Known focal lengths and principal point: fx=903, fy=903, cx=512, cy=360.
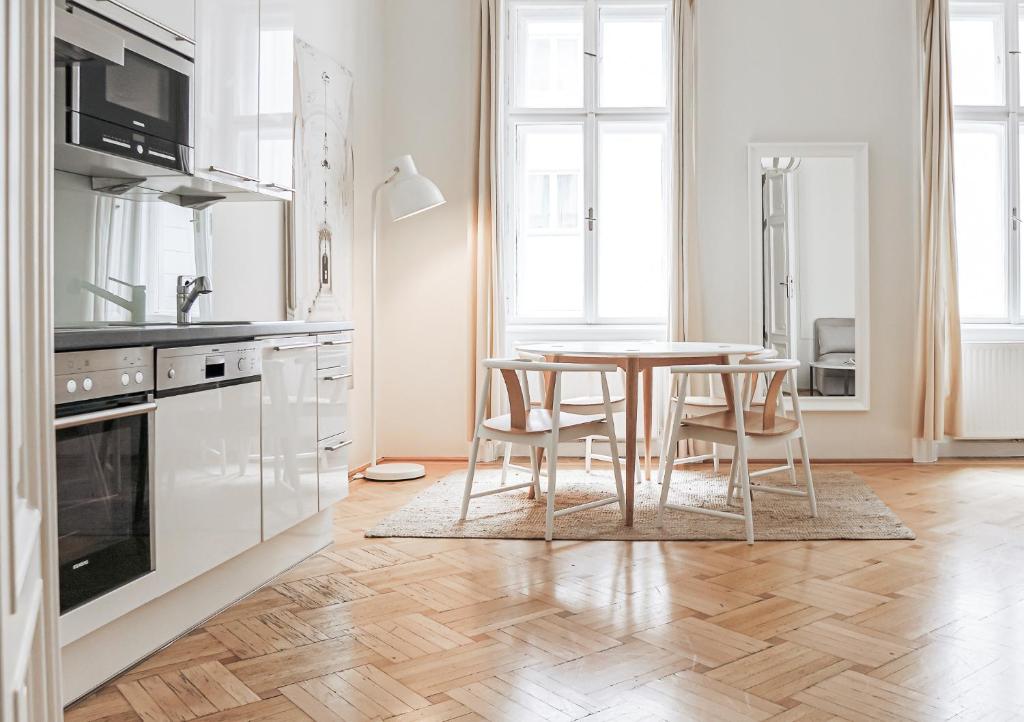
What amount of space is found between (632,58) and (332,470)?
11.1 feet

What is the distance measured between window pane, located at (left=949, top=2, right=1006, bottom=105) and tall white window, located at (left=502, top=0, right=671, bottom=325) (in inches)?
68.4

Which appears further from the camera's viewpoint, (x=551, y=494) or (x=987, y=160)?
(x=987, y=160)

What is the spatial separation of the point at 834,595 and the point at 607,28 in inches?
153

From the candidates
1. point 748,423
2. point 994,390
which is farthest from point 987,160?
point 748,423

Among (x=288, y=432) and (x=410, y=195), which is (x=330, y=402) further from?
(x=410, y=195)

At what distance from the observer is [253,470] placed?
8.59 feet

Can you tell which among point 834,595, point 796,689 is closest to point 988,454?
point 834,595

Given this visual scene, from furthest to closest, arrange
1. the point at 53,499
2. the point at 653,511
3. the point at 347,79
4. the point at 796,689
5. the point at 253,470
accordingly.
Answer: the point at 347,79, the point at 653,511, the point at 253,470, the point at 796,689, the point at 53,499

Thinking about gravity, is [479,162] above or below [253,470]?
above

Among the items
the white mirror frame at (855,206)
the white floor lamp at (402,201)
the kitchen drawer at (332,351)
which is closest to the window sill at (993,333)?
the white mirror frame at (855,206)

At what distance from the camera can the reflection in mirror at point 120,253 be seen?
2674mm

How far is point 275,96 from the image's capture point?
10.8 feet

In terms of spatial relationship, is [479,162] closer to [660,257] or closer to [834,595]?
[660,257]

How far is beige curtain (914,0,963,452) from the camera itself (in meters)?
5.12
